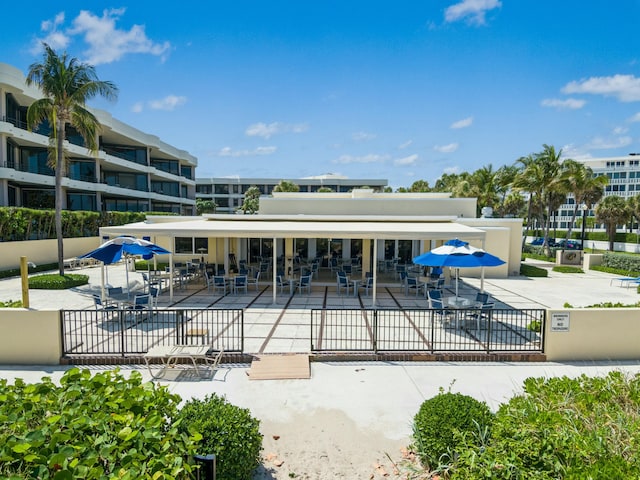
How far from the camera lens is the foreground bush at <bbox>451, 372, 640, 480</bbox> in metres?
3.93

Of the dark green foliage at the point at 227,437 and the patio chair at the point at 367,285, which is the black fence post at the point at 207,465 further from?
the patio chair at the point at 367,285

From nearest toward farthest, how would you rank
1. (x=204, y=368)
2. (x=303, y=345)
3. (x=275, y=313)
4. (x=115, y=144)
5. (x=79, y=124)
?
1. (x=204, y=368)
2. (x=303, y=345)
3. (x=275, y=313)
4. (x=79, y=124)
5. (x=115, y=144)

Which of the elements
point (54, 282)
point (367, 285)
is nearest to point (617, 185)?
point (367, 285)

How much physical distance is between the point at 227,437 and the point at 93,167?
43.3 m

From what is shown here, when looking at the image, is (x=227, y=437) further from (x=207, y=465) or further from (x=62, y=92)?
(x=62, y=92)

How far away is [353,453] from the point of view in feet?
19.4

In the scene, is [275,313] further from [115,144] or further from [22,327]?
[115,144]

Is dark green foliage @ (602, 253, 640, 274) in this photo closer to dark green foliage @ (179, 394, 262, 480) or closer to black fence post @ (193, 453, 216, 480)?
dark green foliage @ (179, 394, 262, 480)

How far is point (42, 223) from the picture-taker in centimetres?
2550

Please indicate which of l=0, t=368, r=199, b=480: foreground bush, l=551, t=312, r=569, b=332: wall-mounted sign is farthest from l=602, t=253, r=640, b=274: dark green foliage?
l=0, t=368, r=199, b=480: foreground bush

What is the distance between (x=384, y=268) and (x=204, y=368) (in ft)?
50.9

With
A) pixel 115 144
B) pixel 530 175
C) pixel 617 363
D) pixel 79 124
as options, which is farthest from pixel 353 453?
pixel 115 144

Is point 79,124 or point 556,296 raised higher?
point 79,124

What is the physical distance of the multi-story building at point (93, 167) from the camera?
29.0 meters
